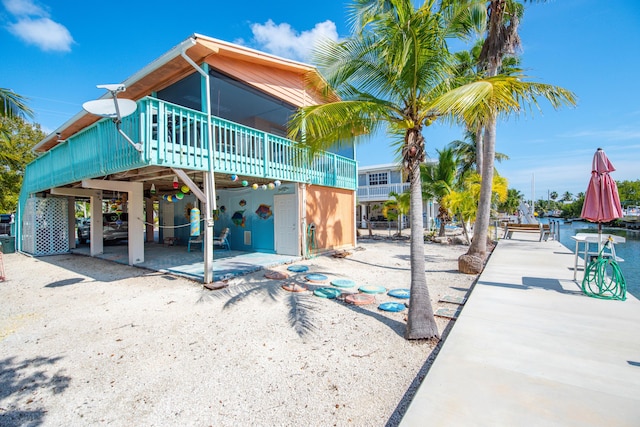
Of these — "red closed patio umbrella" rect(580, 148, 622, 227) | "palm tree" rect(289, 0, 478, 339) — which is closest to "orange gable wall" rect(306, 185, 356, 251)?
"palm tree" rect(289, 0, 478, 339)

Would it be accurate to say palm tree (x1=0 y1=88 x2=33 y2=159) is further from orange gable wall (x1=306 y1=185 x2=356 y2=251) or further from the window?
the window

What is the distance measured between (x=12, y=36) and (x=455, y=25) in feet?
60.0

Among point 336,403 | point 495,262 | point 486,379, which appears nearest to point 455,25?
point 486,379

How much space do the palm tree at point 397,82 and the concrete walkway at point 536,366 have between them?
95 centimetres

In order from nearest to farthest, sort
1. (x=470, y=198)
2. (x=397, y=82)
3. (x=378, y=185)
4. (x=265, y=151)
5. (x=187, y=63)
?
(x=397, y=82), (x=187, y=63), (x=265, y=151), (x=470, y=198), (x=378, y=185)

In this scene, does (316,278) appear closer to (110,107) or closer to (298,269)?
(298,269)

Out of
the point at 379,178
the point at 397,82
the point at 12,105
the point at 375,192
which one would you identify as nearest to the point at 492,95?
the point at 397,82

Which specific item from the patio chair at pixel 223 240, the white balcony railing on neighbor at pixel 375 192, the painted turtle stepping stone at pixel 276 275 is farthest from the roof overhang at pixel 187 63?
the white balcony railing on neighbor at pixel 375 192

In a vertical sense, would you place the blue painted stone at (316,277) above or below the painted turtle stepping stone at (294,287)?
above

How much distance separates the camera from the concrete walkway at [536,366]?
94.0 inches

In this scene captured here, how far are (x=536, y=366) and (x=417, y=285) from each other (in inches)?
68.2

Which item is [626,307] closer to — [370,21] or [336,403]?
[336,403]

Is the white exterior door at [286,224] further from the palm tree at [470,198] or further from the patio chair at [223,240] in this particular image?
the palm tree at [470,198]

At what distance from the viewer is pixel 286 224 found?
11.2m
